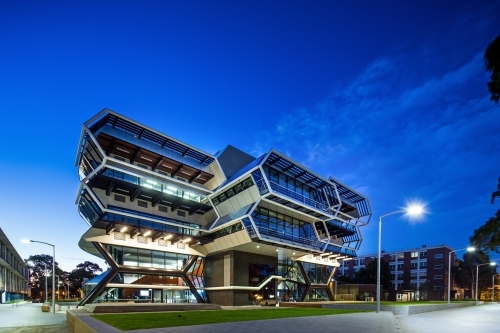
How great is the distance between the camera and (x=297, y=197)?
47.0m

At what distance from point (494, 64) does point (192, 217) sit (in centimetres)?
4318

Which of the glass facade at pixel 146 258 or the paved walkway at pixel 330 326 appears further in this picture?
the glass facade at pixel 146 258

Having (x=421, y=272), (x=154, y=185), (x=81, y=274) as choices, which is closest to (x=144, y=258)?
(x=154, y=185)

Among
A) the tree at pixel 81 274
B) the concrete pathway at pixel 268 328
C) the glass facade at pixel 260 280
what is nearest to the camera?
the concrete pathway at pixel 268 328

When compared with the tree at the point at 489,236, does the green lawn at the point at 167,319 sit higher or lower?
lower

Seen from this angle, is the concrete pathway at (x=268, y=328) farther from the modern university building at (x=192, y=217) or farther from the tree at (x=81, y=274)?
the tree at (x=81, y=274)

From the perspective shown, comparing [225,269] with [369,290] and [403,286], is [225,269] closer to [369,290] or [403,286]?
[369,290]

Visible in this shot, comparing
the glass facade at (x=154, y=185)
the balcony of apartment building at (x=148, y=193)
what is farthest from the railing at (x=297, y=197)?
the glass facade at (x=154, y=185)

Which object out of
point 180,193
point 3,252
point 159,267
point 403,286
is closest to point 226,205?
point 180,193

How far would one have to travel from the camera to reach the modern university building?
38625mm

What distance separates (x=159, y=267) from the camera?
4344 cm

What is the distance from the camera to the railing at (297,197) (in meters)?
43.0

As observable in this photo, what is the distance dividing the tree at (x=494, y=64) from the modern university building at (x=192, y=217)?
1174 inches

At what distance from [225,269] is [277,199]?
11.9m
